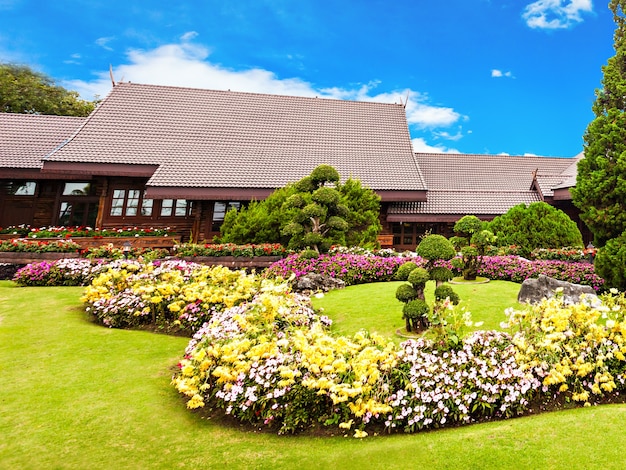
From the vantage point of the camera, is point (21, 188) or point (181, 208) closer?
point (181, 208)

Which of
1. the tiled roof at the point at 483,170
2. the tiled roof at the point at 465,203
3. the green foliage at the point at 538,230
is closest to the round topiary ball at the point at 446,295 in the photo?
the green foliage at the point at 538,230

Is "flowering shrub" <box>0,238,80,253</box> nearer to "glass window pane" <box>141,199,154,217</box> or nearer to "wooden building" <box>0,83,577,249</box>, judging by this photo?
"wooden building" <box>0,83,577,249</box>

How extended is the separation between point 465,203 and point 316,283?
39.0 feet

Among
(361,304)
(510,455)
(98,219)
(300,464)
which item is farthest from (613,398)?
(98,219)

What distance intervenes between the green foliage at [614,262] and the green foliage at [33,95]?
35.4m

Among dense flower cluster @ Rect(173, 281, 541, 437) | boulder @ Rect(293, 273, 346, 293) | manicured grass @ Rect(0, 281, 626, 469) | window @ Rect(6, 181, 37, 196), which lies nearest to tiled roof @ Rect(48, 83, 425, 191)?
window @ Rect(6, 181, 37, 196)

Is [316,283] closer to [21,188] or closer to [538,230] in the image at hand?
[538,230]

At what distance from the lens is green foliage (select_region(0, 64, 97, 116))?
2725 cm

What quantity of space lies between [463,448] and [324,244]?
8.37m

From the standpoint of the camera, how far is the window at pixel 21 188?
691 inches

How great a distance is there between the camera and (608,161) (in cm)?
759

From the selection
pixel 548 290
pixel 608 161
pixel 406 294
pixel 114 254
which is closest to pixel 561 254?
pixel 608 161

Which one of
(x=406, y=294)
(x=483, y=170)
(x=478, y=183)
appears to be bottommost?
(x=406, y=294)

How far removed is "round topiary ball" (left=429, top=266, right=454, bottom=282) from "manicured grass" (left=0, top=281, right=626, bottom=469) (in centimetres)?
252
